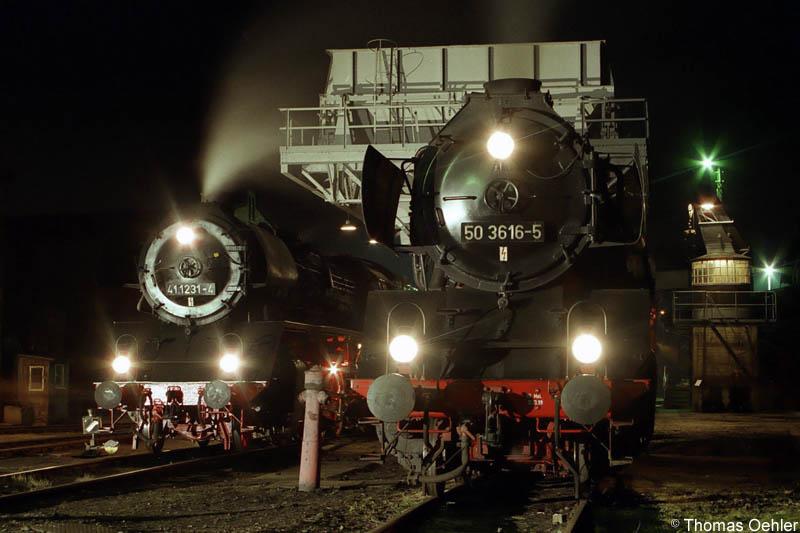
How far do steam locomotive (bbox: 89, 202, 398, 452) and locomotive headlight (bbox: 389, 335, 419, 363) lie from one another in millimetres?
3666

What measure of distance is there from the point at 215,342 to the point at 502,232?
17.0ft

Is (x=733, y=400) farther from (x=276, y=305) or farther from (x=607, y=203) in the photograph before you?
(x=607, y=203)

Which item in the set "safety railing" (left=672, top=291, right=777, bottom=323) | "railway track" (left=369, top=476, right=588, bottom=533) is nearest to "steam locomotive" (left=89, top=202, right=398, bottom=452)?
"railway track" (left=369, top=476, right=588, bottom=533)

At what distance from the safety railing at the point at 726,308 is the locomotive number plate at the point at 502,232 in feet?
72.1

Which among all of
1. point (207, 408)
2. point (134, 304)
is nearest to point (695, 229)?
point (134, 304)

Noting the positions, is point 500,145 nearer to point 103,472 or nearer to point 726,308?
point 103,472

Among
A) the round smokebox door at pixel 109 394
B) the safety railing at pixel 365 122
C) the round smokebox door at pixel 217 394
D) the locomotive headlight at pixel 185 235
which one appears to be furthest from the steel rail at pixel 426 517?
the safety railing at pixel 365 122

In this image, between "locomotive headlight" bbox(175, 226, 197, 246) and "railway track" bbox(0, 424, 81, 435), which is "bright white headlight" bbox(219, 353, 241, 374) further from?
"railway track" bbox(0, 424, 81, 435)

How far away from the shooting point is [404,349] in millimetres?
7430

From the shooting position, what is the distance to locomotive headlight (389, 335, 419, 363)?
24.3 ft

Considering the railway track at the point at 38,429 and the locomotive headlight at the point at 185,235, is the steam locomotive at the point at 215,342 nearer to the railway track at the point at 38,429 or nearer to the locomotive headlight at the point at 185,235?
the locomotive headlight at the point at 185,235

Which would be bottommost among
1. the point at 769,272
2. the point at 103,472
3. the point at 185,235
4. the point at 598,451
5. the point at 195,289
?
the point at 103,472

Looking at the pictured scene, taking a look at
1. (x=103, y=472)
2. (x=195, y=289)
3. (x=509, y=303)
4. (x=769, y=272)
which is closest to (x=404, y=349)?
(x=509, y=303)

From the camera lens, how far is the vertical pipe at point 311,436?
855 cm
